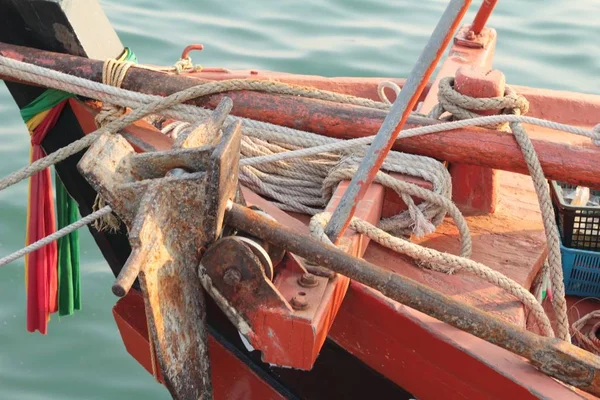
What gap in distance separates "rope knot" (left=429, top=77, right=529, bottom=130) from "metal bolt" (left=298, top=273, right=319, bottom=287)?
75 centimetres

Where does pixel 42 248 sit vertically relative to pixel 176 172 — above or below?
below

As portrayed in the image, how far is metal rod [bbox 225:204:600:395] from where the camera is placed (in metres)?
1.52

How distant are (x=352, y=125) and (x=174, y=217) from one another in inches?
31.0

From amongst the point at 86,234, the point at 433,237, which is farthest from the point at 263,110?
the point at 86,234

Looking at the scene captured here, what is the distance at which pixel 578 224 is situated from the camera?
8.43 ft

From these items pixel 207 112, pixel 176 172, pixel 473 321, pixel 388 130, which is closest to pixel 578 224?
pixel 388 130

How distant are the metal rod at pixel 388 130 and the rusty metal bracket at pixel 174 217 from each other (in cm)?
28

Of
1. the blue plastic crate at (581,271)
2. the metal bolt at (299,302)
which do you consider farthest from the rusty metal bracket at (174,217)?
the blue plastic crate at (581,271)

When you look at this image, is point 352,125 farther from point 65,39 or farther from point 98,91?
point 65,39

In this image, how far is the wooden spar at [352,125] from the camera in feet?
6.72

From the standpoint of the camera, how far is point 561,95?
10.2ft

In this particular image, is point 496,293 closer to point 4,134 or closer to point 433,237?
point 433,237

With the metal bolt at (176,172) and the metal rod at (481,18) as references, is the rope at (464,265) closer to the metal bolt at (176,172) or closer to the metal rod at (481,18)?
the metal bolt at (176,172)

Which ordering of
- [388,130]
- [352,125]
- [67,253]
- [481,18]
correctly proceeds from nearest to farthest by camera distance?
[388,130], [352,125], [67,253], [481,18]
